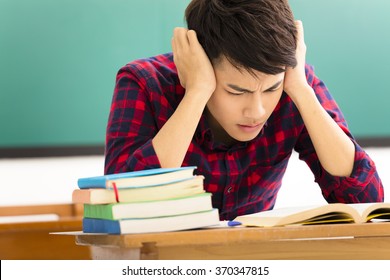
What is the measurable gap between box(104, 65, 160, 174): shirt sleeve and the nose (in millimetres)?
229

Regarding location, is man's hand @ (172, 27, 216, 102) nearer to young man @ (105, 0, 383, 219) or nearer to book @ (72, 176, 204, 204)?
young man @ (105, 0, 383, 219)

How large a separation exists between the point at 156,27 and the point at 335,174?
1.79 metres

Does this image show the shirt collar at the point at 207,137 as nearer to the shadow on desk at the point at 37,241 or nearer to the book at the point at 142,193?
the book at the point at 142,193

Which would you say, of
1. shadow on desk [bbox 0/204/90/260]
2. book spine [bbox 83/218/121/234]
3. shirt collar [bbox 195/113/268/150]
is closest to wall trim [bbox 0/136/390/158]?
shadow on desk [bbox 0/204/90/260]

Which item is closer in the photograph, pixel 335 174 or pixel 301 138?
pixel 335 174

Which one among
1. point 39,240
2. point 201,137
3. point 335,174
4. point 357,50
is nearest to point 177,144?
point 201,137

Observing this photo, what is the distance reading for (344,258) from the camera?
1.29 metres

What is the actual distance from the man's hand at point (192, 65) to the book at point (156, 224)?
50 centimetres

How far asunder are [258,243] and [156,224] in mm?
167

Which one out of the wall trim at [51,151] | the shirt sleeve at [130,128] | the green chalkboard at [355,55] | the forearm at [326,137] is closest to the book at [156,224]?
the shirt sleeve at [130,128]

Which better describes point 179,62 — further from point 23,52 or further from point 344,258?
point 23,52

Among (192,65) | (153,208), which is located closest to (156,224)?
(153,208)

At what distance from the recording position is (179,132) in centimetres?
176

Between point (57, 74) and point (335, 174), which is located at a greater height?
point (57, 74)
